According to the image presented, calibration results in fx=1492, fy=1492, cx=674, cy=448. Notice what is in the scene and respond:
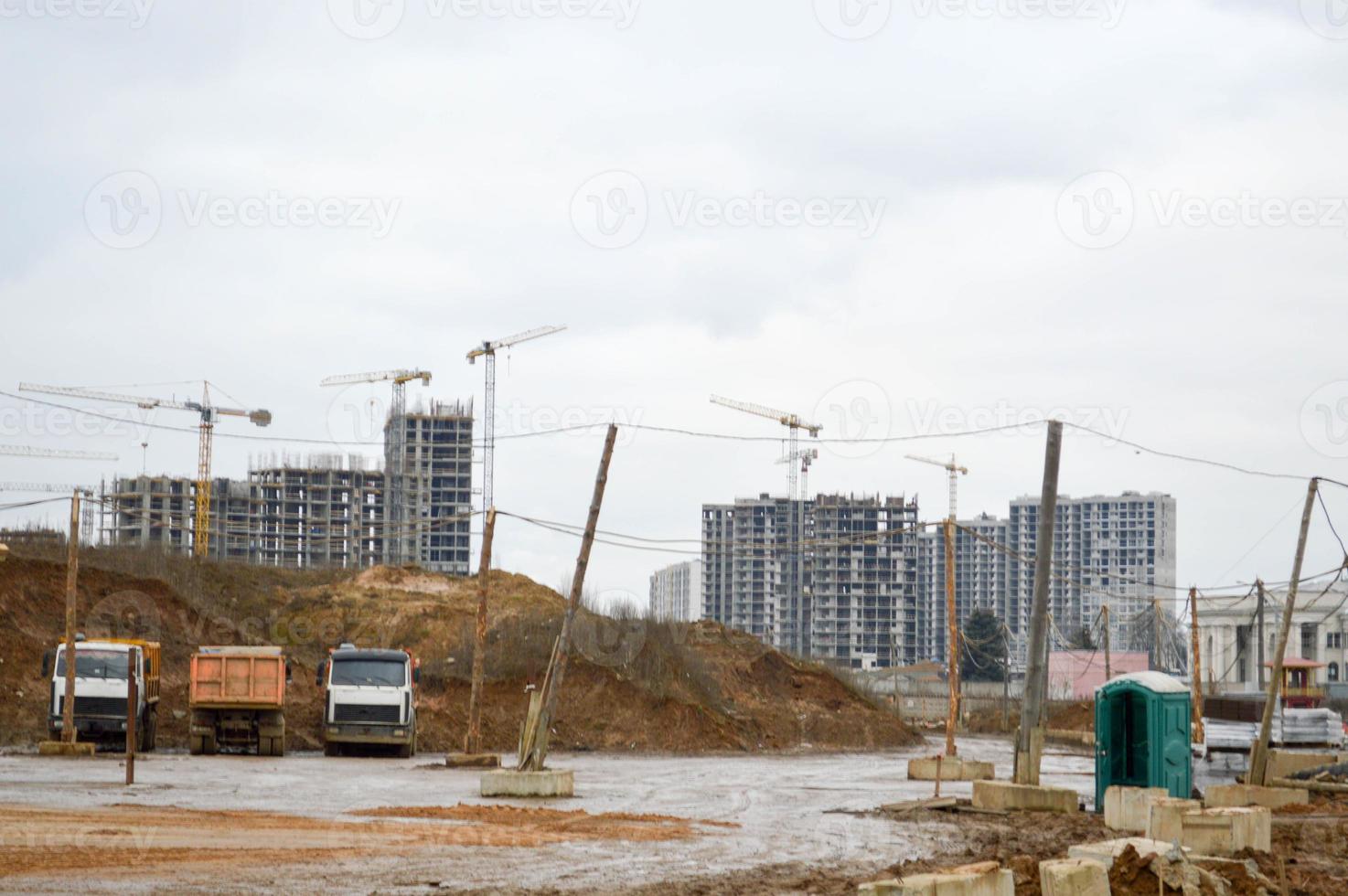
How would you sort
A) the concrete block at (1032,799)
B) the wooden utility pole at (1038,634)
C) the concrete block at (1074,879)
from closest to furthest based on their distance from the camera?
1. the concrete block at (1074,879)
2. the concrete block at (1032,799)
3. the wooden utility pole at (1038,634)

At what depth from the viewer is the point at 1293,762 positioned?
36156mm

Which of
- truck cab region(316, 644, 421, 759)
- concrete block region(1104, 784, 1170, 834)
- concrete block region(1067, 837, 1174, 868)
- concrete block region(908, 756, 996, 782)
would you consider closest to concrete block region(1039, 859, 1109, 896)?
concrete block region(1067, 837, 1174, 868)

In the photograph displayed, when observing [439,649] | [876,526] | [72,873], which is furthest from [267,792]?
[876,526]

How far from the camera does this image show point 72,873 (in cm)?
1395

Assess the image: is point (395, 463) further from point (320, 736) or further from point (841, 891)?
point (841, 891)

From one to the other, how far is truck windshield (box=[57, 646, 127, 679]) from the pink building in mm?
79811

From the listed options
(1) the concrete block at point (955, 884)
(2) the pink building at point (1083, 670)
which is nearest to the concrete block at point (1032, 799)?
(1) the concrete block at point (955, 884)

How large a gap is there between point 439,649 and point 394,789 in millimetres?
34998

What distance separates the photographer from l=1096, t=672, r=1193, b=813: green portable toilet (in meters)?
24.6

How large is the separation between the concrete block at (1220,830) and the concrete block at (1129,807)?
3.56 meters

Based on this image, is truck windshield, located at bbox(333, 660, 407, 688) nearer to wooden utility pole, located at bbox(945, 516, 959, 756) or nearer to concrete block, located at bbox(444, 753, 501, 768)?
concrete block, located at bbox(444, 753, 501, 768)

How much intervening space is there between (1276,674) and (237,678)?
2642 cm

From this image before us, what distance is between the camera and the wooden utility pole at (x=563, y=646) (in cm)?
2697

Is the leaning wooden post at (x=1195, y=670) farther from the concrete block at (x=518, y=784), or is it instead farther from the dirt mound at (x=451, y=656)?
the concrete block at (x=518, y=784)
